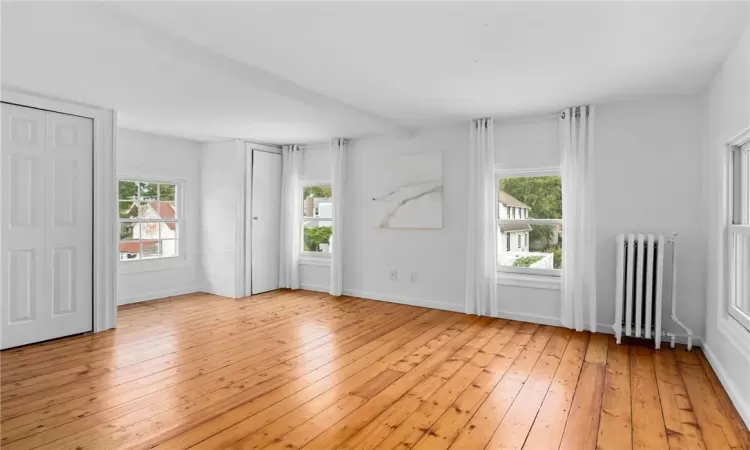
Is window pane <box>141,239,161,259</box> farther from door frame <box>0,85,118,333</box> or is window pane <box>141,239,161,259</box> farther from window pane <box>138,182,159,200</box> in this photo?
door frame <box>0,85,118,333</box>

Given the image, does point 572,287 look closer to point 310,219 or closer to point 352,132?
point 352,132

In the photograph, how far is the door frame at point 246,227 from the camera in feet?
20.2

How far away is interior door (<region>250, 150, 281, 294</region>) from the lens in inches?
250

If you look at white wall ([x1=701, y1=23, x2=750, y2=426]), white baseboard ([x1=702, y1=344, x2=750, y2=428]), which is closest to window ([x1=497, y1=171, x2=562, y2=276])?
white wall ([x1=701, y1=23, x2=750, y2=426])

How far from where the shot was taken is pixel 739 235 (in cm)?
304

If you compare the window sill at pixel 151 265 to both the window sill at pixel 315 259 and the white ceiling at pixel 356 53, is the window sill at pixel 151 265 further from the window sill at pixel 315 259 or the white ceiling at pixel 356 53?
the white ceiling at pixel 356 53

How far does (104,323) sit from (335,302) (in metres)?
2.68

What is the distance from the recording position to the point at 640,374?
3.21m

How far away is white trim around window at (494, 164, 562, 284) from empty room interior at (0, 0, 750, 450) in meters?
0.03

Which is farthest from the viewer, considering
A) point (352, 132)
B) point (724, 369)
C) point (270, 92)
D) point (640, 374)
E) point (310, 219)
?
point (310, 219)

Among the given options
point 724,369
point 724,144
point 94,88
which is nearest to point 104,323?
point 94,88

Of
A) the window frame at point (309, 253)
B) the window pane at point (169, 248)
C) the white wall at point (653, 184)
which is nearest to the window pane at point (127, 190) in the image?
the window pane at point (169, 248)

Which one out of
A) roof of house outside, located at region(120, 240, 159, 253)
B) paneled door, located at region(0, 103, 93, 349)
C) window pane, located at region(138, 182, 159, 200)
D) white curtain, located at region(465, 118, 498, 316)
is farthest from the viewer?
window pane, located at region(138, 182, 159, 200)

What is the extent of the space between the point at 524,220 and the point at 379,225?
6.48 feet
